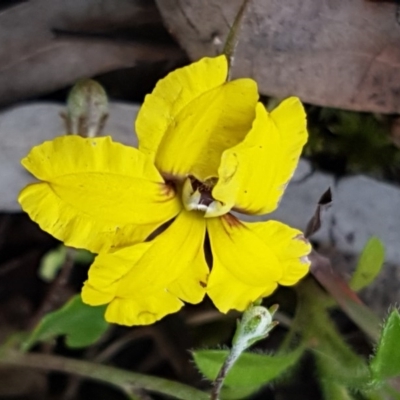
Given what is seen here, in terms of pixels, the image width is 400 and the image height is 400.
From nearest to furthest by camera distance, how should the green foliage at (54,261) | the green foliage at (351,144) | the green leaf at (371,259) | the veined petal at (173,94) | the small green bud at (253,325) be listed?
the small green bud at (253,325) < the veined petal at (173,94) < the green leaf at (371,259) < the green foliage at (351,144) < the green foliage at (54,261)

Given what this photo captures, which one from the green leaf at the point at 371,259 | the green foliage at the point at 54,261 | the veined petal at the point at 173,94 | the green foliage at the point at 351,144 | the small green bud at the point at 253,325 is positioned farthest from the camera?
the green foliage at the point at 54,261

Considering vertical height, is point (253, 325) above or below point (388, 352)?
above

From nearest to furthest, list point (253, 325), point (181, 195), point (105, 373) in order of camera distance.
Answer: point (253, 325) < point (181, 195) < point (105, 373)

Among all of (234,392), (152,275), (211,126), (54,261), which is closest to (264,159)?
(211,126)

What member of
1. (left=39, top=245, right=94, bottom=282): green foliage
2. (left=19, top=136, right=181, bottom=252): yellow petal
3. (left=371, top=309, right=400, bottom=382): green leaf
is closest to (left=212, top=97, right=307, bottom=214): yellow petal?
(left=19, top=136, right=181, bottom=252): yellow petal

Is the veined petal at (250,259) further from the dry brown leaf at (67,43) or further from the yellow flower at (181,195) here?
the dry brown leaf at (67,43)

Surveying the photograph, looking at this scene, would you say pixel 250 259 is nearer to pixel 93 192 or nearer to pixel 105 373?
pixel 93 192

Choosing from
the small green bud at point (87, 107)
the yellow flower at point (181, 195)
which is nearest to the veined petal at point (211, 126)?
the yellow flower at point (181, 195)
